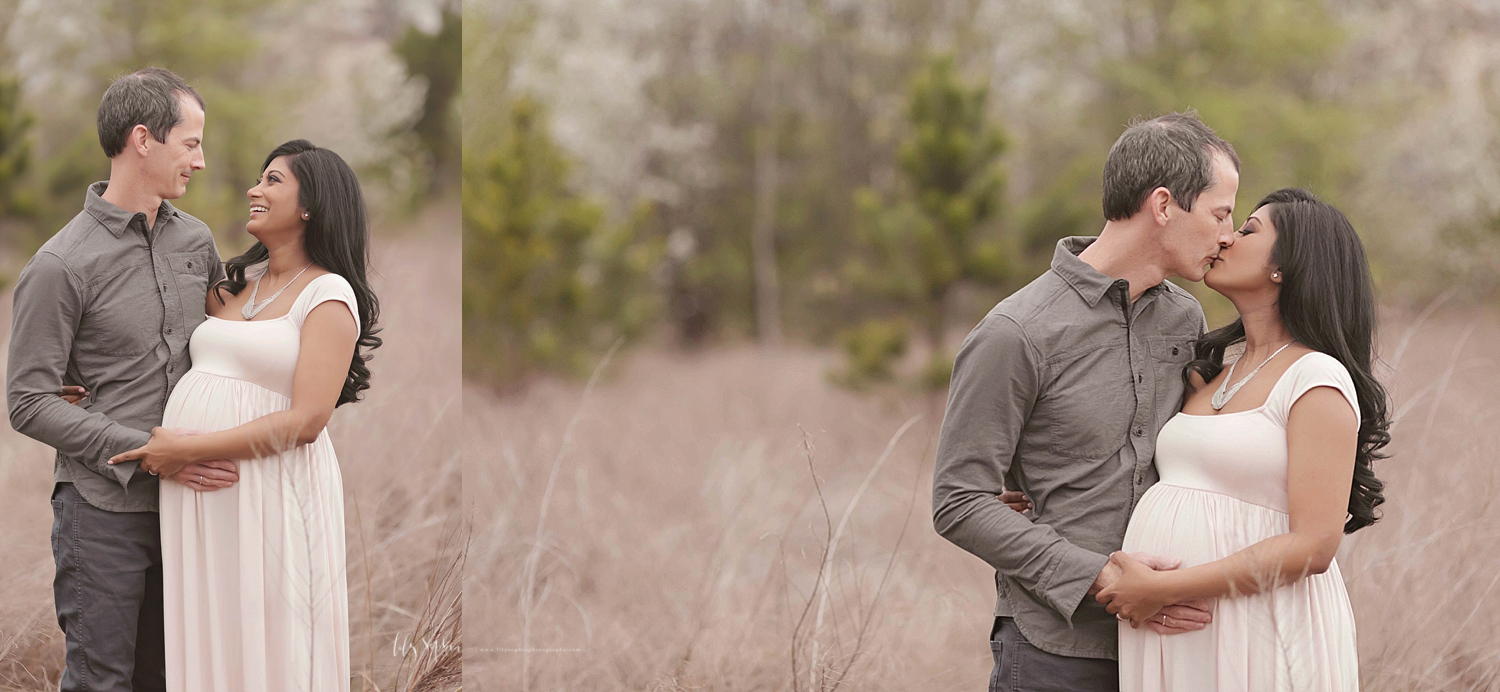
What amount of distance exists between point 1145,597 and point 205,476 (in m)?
2.03

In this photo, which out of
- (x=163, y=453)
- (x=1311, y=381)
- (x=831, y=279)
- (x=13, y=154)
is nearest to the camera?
(x=1311, y=381)

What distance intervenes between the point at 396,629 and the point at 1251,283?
3.32 m

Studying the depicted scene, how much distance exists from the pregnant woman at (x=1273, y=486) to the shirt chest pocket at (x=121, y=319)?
223cm

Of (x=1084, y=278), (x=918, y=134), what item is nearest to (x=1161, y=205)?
(x=1084, y=278)

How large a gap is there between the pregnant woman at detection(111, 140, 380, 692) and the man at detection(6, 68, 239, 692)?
0.09 metres

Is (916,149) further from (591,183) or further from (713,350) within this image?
(713,350)

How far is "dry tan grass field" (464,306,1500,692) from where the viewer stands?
3.74m

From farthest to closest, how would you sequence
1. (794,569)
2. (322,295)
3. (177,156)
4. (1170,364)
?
(794,569), (177,156), (322,295), (1170,364)

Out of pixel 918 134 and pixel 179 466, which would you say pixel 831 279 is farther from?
pixel 179 466

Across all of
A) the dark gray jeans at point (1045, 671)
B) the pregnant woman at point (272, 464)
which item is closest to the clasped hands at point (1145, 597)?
the dark gray jeans at point (1045, 671)

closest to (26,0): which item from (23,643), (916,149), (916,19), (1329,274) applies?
(916,149)

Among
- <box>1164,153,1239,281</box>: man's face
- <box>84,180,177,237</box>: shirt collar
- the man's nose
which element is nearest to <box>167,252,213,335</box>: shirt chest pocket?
<box>84,180,177,237</box>: shirt collar

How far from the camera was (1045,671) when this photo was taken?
212 centimetres

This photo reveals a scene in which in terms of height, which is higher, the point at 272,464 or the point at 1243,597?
the point at 272,464
